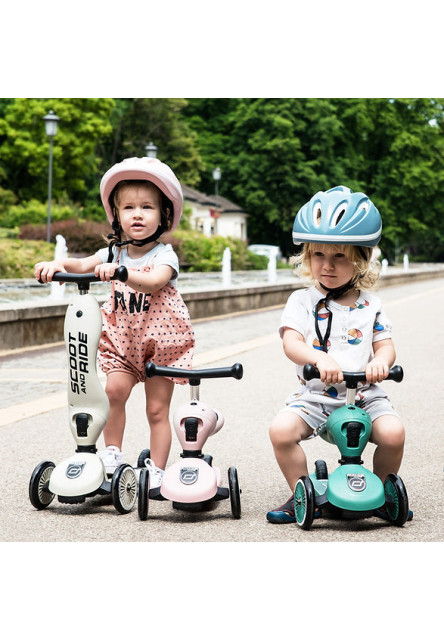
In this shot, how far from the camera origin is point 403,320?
54.6 feet

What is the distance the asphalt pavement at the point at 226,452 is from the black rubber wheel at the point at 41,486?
1.7 inches

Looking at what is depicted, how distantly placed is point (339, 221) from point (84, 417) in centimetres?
133

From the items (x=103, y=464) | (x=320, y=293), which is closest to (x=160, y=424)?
(x=103, y=464)

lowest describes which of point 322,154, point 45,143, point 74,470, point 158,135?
point 74,470

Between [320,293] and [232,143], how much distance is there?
2221 inches

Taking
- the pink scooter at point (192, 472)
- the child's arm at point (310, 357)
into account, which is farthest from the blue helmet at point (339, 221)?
the pink scooter at point (192, 472)

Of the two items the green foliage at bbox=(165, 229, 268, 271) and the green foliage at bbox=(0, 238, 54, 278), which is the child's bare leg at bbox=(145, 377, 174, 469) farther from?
the green foliage at bbox=(165, 229, 268, 271)

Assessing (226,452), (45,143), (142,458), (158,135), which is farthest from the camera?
(158,135)

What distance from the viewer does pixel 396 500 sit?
3.71 m

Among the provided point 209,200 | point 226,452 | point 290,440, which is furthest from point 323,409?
point 209,200

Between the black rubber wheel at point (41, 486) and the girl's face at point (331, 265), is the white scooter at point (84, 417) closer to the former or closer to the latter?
the black rubber wheel at point (41, 486)

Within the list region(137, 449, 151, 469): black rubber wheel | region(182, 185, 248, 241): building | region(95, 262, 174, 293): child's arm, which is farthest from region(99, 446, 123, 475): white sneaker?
region(182, 185, 248, 241): building

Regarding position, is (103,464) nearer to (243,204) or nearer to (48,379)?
(48,379)

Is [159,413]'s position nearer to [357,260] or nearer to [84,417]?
[84,417]
